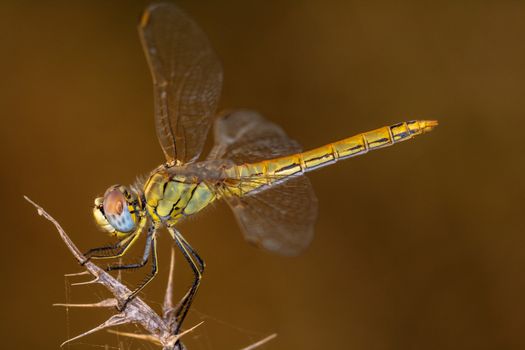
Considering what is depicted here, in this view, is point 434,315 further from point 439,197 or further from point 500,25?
point 500,25

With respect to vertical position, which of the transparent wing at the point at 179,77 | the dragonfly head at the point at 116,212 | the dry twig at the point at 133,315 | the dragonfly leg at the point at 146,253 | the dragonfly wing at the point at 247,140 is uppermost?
the transparent wing at the point at 179,77

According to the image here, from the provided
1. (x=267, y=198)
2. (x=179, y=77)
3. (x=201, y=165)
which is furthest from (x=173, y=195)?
(x=179, y=77)

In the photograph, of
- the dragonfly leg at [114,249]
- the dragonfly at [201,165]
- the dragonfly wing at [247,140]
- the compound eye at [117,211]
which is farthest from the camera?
the dragonfly wing at [247,140]

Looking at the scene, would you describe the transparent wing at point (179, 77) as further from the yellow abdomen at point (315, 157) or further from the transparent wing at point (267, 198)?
the yellow abdomen at point (315, 157)

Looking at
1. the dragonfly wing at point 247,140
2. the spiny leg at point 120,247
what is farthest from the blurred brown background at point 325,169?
the spiny leg at point 120,247

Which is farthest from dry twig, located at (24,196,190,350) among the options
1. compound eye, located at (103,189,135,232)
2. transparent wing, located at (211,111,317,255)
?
transparent wing, located at (211,111,317,255)

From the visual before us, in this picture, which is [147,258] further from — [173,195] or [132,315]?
[132,315]

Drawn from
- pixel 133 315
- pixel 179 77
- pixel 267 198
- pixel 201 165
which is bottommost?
pixel 133 315

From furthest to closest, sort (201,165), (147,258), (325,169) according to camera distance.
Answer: (325,169) < (201,165) < (147,258)
